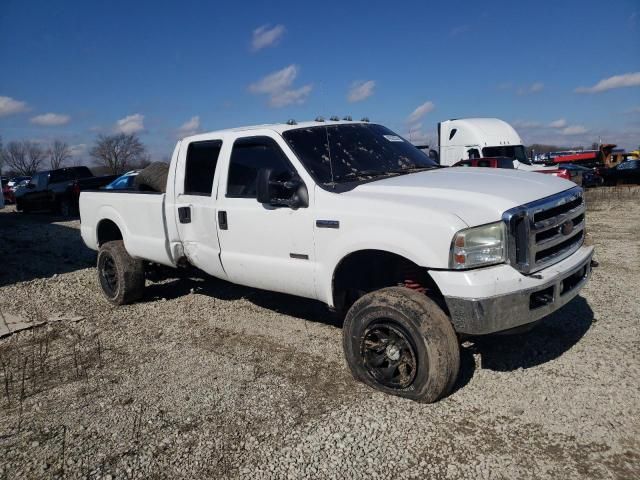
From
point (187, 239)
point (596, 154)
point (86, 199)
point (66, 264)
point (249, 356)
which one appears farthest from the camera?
point (596, 154)

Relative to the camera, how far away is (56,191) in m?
19.1

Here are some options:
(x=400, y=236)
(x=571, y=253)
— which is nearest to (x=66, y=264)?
(x=400, y=236)

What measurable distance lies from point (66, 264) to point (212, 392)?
696cm

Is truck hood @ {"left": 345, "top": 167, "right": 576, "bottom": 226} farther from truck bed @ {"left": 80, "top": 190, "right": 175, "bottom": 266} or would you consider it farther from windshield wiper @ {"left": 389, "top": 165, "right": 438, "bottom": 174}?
truck bed @ {"left": 80, "top": 190, "right": 175, "bottom": 266}

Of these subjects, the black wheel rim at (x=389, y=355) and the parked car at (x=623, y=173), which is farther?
the parked car at (x=623, y=173)

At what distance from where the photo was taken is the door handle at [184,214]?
507 cm

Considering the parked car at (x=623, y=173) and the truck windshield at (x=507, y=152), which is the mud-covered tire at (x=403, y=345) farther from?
the parked car at (x=623, y=173)

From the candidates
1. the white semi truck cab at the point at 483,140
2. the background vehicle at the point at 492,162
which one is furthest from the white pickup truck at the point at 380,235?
the white semi truck cab at the point at 483,140

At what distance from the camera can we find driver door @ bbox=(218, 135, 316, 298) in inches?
159

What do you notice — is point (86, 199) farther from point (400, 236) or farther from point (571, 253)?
point (571, 253)

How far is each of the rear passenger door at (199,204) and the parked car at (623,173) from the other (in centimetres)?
2615

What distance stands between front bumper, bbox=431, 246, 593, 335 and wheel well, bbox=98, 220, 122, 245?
5.02 m

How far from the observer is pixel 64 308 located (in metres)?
6.41

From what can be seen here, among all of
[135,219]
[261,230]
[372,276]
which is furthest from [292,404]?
[135,219]
